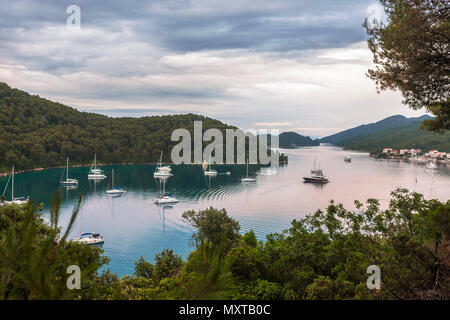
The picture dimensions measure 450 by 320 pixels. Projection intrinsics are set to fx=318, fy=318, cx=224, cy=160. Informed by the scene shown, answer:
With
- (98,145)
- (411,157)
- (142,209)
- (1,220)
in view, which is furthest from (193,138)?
(1,220)

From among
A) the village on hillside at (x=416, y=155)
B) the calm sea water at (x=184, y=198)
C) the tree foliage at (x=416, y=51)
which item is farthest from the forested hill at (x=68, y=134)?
the tree foliage at (x=416, y=51)

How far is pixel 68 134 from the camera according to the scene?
72750 millimetres

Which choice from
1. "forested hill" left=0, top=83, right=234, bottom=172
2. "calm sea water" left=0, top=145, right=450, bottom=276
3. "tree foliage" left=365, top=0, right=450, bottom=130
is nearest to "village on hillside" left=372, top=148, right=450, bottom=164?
"calm sea water" left=0, top=145, right=450, bottom=276

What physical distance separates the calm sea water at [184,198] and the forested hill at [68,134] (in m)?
5.28

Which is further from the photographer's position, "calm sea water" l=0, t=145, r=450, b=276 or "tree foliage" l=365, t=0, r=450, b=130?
"calm sea water" l=0, t=145, r=450, b=276

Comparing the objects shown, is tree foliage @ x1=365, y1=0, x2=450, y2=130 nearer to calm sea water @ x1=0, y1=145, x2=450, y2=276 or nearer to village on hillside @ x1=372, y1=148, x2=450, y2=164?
calm sea water @ x1=0, y1=145, x2=450, y2=276

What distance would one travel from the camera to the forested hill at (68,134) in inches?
2379

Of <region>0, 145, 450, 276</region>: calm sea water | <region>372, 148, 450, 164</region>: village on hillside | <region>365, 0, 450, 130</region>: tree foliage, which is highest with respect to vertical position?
<region>365, 0, 450, 130</region>: tree foliage

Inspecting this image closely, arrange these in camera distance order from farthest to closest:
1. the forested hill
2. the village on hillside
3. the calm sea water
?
1. the village on hillside
2. the forested hill
3. the calm sea water

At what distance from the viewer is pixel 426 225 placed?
271 inches

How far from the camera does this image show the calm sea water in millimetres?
25344

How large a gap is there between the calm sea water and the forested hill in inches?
208

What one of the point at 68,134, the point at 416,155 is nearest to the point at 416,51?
the point at 68,134
